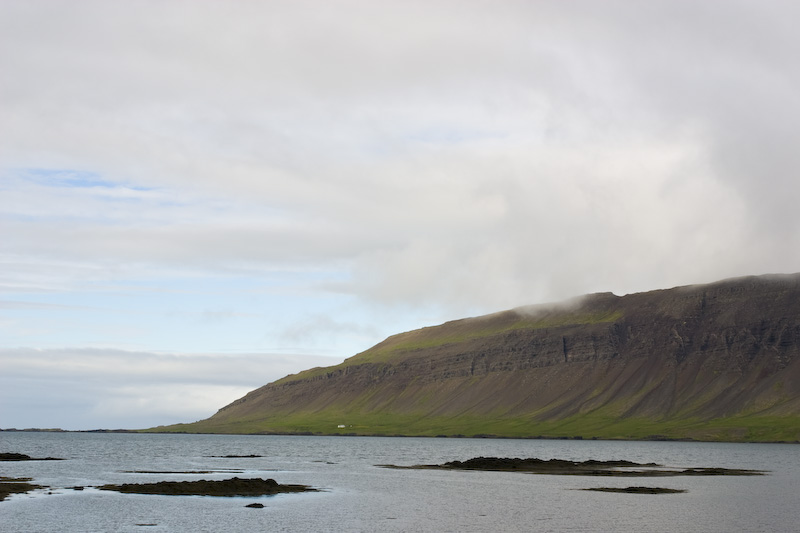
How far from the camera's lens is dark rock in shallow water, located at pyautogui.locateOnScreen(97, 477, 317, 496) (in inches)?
3781

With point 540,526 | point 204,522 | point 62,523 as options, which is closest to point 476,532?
point 540,526

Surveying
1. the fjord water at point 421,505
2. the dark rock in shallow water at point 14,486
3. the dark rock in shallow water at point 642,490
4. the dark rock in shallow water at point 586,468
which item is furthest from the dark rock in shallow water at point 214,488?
the dark rock in shallow water at point 586,468

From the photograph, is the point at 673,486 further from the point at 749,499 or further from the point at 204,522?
the point at 204,522

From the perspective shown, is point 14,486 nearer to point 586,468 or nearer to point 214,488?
point 214,488

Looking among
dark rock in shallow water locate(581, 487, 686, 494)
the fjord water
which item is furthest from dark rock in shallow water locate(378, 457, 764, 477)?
dark rock in shallow water locate(581, 487, 686, 494)

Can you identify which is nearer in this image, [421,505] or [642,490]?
[421,505]

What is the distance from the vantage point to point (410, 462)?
172250 mm

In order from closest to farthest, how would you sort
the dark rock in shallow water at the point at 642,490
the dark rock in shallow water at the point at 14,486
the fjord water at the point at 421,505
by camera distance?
1. the fjord water at the point at 421,505
2. the dark rock in shallow water at the point at 14,486
3. the dark rock in shallow water at the point at 642,490

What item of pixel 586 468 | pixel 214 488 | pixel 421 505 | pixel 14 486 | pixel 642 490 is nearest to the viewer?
pixel 421 505

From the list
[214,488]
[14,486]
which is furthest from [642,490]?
[14,486]

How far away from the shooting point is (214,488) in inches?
3863

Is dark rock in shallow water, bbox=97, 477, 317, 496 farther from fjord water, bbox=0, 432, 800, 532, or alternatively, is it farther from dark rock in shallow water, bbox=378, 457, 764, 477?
dark rock in shallow water, bbox=378, 457, 764, 477

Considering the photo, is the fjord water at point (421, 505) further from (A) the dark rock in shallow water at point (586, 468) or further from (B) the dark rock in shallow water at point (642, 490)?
(A) the dark rock in shallow water at point (586, 468)

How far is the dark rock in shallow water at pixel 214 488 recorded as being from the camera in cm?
9605
